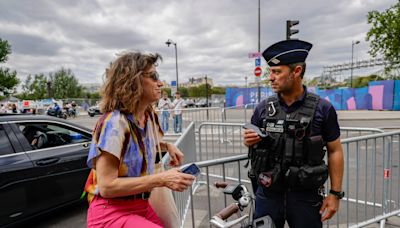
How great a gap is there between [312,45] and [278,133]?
734mm

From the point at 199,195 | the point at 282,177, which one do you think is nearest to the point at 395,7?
the point at 199,195

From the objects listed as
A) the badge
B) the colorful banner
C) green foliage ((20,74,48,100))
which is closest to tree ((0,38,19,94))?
green foliage ((20,74,48,100))

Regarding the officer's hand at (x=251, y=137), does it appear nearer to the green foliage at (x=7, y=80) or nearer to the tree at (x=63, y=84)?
the green foliage at (x=7, y=80)

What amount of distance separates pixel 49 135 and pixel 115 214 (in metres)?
2.90

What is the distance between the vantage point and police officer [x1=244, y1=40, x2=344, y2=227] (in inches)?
69.1

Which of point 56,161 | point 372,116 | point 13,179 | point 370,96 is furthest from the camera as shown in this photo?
point 370,96

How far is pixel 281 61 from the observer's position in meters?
1.92

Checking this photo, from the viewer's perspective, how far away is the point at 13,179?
3.04m

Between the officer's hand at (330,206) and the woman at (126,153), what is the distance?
1073 mm

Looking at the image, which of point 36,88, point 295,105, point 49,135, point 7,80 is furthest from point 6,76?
point 295,105

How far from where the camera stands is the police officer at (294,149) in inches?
69.1

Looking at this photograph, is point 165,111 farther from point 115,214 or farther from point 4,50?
point 4,50

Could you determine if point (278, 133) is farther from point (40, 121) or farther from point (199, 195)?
point (40, 121)

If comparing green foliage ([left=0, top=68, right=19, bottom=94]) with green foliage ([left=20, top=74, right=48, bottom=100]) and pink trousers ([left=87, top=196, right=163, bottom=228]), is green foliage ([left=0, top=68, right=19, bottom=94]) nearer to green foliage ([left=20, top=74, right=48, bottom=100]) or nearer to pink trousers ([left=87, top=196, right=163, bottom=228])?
green foliage ([left=20, top=74, right=48, bottom=100])
